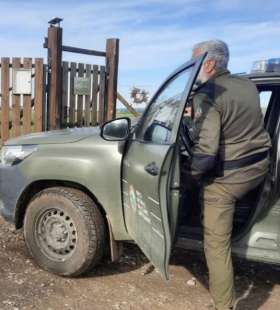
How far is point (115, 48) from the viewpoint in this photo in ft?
33.7

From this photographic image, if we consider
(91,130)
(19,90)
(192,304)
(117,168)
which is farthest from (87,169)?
(19,90)

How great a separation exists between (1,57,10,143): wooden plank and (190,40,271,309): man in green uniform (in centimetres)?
661

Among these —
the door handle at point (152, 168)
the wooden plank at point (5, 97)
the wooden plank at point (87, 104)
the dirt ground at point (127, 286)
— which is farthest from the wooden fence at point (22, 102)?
the door handle at point (152, 168)

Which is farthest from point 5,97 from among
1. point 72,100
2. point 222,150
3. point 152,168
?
point 222,150

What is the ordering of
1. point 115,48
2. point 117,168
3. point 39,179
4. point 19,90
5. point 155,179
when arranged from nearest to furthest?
point 155,179, point 117,168, point 39,179, point 19,90, point 115,48

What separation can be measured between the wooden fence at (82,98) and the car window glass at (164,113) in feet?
19.5

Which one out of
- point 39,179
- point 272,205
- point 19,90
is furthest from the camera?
point 19,90

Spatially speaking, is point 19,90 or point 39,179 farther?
point 19,90

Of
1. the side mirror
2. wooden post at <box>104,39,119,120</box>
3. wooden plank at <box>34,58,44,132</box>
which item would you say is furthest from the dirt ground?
wooden post at <box>104,39,119,120</box>

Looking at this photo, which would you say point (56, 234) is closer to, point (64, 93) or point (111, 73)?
point (64, 93)

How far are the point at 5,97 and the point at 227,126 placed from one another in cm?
699

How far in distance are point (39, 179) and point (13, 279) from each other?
0.84 metres

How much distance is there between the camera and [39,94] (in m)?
9.42

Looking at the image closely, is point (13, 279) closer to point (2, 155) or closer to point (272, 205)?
point (2, 155)
